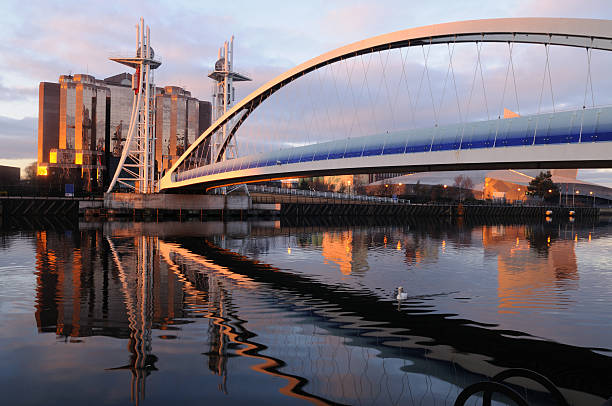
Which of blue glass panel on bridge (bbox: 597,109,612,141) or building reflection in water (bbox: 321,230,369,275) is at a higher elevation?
blue glass panel on bridge (bbox: 597,109,612,141)

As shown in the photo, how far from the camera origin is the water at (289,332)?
7.64 meters

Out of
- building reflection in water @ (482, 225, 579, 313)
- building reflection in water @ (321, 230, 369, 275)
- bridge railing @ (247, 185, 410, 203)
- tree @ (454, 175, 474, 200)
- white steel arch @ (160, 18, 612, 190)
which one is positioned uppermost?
white steel arch @ (160, 18, 612, 190)

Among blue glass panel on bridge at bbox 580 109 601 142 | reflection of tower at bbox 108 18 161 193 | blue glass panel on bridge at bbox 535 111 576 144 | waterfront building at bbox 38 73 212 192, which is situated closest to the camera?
blue glass panel on bridge at bbox 580 109 601 142

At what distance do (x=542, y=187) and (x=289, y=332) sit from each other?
14134 cm

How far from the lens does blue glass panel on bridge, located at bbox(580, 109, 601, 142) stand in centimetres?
2395

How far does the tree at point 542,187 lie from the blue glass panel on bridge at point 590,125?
400ft

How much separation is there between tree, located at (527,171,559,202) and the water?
409 ft

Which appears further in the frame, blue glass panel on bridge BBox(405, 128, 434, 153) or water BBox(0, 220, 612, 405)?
blue glass panel on bridge BBox(405, 128, 434, 153)

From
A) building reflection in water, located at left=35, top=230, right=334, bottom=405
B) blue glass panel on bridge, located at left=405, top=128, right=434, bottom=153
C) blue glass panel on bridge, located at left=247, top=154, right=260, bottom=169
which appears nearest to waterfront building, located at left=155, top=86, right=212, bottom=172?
blue glass panel on bridge, located at left=247, top=154, right=260, bottom=169

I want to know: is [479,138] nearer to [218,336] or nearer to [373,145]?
[373,145]

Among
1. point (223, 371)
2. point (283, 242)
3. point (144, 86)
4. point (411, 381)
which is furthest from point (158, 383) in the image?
point (144, 86)

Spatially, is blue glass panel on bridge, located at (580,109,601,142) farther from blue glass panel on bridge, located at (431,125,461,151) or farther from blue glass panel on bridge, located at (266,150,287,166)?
blue glass panel on bridge, located at (266,150,287,166)

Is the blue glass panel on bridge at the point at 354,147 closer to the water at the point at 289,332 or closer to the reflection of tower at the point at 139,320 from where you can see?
the water at the point at 289,332

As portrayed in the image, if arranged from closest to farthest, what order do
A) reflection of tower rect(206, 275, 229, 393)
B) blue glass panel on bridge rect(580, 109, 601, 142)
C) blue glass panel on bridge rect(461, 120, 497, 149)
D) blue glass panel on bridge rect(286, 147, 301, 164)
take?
reflection of tower rect(206, 275, 229, 393) → blue glass panel on bridge rect(580, 109, 601, 142) → blue glass panel on bridge rect(461, 120, 497, 149) → blue glass panel on bridge rect(286, 147, 301, 164)
